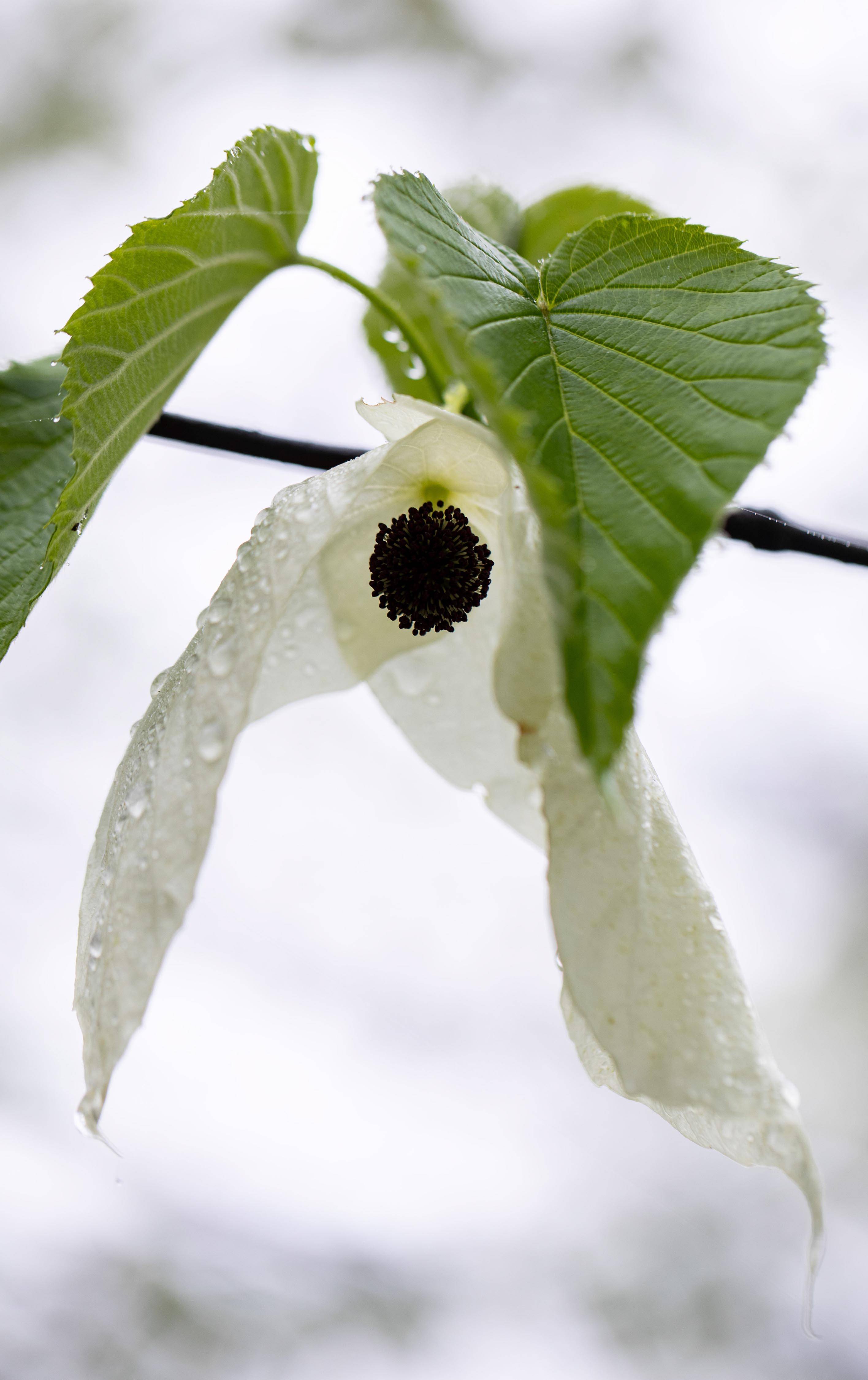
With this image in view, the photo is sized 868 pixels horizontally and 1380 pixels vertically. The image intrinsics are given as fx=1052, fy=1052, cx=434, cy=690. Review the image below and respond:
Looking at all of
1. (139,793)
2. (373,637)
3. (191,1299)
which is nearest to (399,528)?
(373,637)

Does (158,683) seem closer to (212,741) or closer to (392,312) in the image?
(212,741)

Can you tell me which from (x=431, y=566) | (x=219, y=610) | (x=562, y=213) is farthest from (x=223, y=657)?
(x=562, y=213)

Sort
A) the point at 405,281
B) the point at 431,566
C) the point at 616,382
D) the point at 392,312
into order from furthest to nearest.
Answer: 1. the point at 405,281
2. the point at 392,312
3. the point at 431,566
4. the point at 616,382

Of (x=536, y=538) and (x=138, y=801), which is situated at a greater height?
(x=536, y=538)

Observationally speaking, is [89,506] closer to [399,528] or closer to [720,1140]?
[399,528]

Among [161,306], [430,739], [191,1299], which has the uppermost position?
[161,306]

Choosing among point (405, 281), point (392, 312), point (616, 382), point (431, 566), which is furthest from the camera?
point (405, 281)
